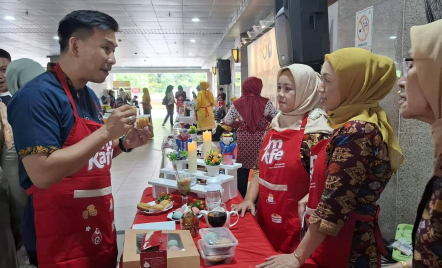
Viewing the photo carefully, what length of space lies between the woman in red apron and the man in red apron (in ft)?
2.82

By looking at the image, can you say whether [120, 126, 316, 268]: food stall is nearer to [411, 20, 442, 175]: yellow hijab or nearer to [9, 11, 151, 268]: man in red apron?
[9, 11, 151, 268]: man in red apron

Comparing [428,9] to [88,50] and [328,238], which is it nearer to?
[328,238]

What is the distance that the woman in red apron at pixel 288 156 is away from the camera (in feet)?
5.57

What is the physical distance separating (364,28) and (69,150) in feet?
8.61

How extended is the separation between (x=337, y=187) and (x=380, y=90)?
→ 0.49 m

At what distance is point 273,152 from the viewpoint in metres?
1.78

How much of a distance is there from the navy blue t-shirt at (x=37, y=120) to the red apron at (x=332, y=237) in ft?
3.47

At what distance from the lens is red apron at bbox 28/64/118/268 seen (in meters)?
1.23

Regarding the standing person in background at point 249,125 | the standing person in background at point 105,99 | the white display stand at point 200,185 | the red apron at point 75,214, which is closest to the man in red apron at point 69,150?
the red apron at point 75,214

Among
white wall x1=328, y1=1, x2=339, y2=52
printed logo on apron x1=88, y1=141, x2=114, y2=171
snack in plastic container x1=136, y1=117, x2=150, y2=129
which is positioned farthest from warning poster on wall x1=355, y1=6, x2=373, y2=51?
printed logo on apron x1=88, y1=141, x2=114, y2=171

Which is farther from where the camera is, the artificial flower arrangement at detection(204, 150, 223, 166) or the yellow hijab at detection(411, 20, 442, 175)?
the artificial flower arrangement at detection(204, 150, 223, 166)

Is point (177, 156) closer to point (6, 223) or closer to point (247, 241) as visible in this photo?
point (247, 241)

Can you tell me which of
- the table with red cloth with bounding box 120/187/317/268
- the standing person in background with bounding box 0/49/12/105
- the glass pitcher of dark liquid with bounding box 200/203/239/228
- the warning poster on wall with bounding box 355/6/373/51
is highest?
the warning poster on wall with bounding box 355/6/373/51

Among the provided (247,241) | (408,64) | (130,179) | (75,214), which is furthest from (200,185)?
(130,179)
